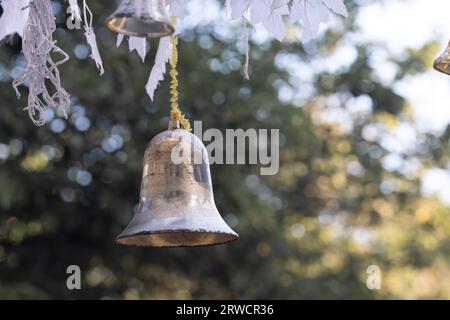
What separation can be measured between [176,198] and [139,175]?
13.5 feet

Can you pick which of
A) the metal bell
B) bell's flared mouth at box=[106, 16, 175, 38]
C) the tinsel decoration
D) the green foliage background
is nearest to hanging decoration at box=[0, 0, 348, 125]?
the tinsel decoration

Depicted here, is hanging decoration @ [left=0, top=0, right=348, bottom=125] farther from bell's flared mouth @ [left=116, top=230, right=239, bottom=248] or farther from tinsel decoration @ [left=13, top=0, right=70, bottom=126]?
bell's flared mouth @ [left=116, top=230, right=239, bottom=248]

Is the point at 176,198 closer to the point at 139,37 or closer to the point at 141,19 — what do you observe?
the point at 139,37

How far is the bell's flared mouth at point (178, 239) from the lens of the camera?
309 cm

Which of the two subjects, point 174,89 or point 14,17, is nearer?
point 14,17

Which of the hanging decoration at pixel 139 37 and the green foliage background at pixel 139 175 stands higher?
the green foliage background at pixel 139 175

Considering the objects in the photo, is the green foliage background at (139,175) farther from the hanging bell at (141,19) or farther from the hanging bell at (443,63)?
the hanging bell at (141,19)

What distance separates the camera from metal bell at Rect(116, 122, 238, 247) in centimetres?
301

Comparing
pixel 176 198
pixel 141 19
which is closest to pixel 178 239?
pixel 176 198

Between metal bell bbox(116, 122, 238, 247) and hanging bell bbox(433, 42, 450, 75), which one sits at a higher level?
hanging bell bbox(433, 42, 450, 75)

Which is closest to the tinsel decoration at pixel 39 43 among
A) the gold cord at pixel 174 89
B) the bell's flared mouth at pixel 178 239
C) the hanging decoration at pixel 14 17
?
the hanging decoration at pixel 14 17

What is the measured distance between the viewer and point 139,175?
23.5ft

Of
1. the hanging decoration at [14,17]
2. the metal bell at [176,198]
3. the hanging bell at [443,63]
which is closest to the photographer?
the hanging decoration at [14,17]
